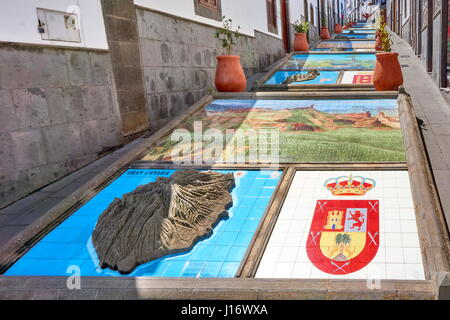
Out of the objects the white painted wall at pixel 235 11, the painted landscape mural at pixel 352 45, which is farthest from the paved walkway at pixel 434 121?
the painted landscape mural at pixel 352 45

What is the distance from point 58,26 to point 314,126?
9.57 feet

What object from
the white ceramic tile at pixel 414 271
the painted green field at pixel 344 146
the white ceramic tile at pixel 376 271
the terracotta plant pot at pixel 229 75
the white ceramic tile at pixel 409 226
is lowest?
the white ceramic tile at pixel 414 271

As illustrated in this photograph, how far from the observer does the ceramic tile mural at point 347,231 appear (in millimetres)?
2184

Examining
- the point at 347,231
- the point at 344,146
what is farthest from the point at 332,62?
the point at 347,231

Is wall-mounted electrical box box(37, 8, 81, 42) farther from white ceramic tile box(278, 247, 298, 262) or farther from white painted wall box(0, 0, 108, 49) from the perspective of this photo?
white ceramic tile box(278, 247, 298, 262)

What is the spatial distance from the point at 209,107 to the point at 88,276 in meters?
4.02

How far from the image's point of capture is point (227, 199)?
10.2 feet

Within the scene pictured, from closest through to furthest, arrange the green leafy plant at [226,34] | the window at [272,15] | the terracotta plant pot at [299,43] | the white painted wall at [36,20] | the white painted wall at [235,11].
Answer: the white painted wall at [36,20] < the white painted wall at [235,11] < the green leafy plant at [226,34] < the window at [272,15] < the terracotta plant pot at [299,43]

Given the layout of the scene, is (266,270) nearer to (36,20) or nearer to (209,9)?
(36,20)

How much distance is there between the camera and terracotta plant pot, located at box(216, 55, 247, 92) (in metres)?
6.92

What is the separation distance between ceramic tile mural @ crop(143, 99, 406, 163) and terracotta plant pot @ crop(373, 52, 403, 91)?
81cm

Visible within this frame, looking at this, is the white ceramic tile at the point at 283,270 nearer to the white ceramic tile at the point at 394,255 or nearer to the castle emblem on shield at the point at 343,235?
the castle emblem on shield at the point at 343,235

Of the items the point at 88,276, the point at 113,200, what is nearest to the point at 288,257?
the point at 88,276

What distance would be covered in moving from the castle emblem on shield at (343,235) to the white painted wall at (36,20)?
9.89 feet
